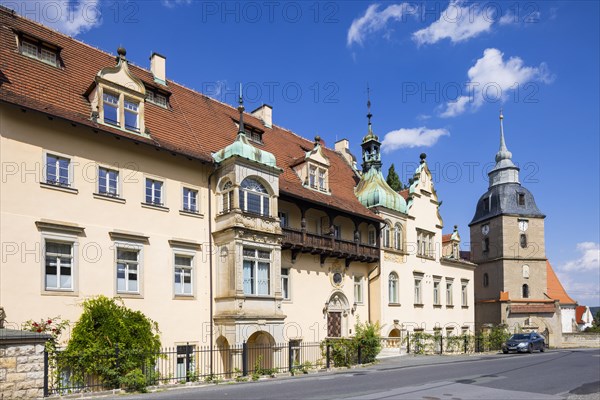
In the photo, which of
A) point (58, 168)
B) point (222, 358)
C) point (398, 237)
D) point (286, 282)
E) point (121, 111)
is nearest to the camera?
point (58, 168)

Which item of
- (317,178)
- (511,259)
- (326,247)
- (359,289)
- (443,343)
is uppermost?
(317,178)

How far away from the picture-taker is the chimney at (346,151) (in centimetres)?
3603

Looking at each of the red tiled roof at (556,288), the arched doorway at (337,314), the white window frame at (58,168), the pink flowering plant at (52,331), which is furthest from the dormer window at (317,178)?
the red tiled roof at (556,288)

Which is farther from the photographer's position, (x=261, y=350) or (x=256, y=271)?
(x=261, y=350)

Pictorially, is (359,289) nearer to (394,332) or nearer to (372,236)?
(372,236)

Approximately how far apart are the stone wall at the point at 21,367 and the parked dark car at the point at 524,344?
2690 centimetres

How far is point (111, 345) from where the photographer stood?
672 inches

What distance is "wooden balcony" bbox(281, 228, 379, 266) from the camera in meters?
24.8

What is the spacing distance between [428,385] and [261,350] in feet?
26.8

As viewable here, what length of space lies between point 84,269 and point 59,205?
2.24 meters

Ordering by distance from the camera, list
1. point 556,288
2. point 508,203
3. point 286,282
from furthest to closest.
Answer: point 556,288
point 508,203
point 286,282

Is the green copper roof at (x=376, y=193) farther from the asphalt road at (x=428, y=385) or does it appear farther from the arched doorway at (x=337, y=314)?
the asphalt road at (x=428, y=385)

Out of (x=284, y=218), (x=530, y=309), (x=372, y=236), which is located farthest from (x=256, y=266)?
(x=530, y=309)

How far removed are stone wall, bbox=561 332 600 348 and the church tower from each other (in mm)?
2428
